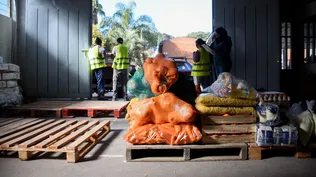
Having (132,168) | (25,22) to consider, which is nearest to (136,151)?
(132,168)

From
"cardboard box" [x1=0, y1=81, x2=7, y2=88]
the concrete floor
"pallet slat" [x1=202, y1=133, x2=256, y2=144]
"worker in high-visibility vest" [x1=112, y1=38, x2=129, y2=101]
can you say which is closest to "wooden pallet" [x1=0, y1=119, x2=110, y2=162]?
the concrete floor

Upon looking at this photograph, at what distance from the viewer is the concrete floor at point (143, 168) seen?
3084 millimetres

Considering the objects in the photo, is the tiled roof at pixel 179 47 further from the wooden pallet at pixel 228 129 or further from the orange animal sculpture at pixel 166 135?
the orange animal sculpture at pixel 166 135

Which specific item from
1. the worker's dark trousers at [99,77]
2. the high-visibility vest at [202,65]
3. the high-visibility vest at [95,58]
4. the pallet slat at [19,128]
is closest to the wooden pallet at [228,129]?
the pallet slat at [19,128]

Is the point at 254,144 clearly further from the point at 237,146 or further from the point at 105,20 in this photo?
the point at 105,20

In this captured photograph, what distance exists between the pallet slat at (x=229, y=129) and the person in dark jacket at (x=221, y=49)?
365 centimetres

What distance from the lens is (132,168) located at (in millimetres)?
3271

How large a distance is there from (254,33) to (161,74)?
5.68 m

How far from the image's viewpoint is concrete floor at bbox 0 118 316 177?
3084mm

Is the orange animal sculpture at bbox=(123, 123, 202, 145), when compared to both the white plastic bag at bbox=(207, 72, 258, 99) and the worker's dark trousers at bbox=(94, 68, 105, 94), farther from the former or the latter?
the worker's dark trousers at bbox=(94, 68, 105, 94)

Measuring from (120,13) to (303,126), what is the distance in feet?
87.7

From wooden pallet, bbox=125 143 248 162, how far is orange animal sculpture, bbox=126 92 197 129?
31 centimetres

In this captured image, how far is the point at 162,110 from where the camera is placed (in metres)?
3.59

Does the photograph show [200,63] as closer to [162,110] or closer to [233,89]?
[233,89]
